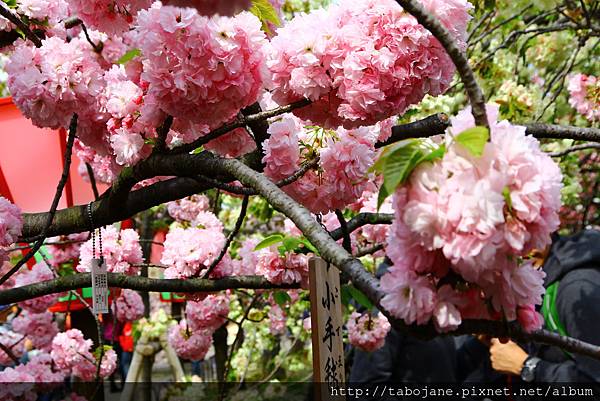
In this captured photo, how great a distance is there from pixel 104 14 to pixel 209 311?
2.06 m

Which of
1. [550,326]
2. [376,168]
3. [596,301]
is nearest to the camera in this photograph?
[376,168]

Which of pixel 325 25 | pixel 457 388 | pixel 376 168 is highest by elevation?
pixel 325 25

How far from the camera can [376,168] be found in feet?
3.22

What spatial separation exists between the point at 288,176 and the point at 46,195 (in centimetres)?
197

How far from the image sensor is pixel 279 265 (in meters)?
2.44

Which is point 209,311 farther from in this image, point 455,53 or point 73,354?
point 455,53

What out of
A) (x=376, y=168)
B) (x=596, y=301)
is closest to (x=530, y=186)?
(x=376, y=168)

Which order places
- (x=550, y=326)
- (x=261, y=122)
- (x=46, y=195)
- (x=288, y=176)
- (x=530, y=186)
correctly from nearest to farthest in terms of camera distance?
1. (x=530, y=186)
2. (x=288, y=176)
3. (x=261, y=122)
4. (x=550, y=326)
5. (x=46, y=195)

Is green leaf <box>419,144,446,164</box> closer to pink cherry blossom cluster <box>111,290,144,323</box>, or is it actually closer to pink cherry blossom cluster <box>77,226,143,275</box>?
pink cherry blossom cluster <box>77,226,143,275</box>

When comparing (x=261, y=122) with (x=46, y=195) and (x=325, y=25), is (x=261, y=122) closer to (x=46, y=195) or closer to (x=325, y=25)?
(x=325, y=25)

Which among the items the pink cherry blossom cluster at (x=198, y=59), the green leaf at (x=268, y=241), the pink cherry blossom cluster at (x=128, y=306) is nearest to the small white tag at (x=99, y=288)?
the green leaf at (x=268, y=241)

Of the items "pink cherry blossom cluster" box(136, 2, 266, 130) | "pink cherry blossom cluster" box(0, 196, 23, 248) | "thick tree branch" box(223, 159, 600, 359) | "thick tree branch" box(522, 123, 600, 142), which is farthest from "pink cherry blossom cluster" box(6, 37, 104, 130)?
"thick tree branch" box(522, 123, 600, 142)

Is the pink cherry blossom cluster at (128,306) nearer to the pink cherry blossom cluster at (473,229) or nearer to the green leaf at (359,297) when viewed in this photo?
the green leaf at (359,297)

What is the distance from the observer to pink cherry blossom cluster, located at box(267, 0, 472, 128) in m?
1.48
